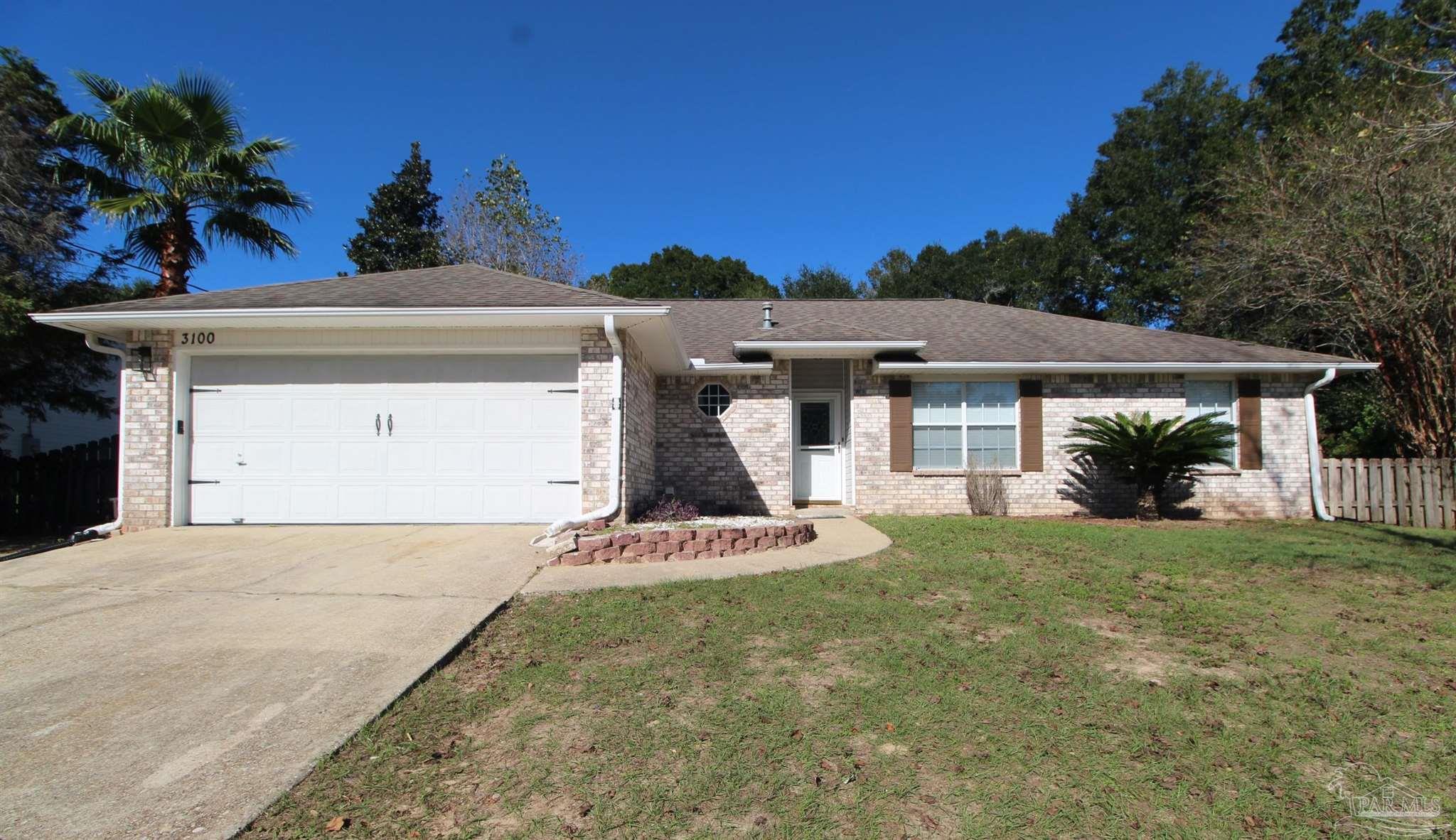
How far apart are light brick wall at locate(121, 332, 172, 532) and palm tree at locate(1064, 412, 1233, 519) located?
1243 cm

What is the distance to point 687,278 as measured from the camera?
39.8m

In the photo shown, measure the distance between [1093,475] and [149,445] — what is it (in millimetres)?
13278

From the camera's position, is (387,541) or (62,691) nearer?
(62,691)

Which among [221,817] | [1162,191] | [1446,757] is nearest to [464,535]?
[221,817]

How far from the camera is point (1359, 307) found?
1255cm

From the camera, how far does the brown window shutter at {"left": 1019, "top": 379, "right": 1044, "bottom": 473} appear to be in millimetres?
11170

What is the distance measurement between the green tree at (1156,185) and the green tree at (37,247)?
2881 centimetres

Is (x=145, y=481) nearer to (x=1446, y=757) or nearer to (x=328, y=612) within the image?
(x=328, y=612)

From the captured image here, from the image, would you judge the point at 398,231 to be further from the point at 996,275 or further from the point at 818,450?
the point at 996,275

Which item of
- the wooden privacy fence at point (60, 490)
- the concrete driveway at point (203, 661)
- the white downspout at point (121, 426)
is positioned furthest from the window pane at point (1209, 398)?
the wooden privacy fence at point (60, 490)

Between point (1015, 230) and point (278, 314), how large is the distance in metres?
37.0

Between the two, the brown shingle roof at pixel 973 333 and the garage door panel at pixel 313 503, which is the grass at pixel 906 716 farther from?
the brown shingle roof at pixel 973 333

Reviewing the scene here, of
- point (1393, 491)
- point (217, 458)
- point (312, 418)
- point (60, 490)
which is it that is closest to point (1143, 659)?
point (312, 418)

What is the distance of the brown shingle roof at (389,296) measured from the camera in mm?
7766
